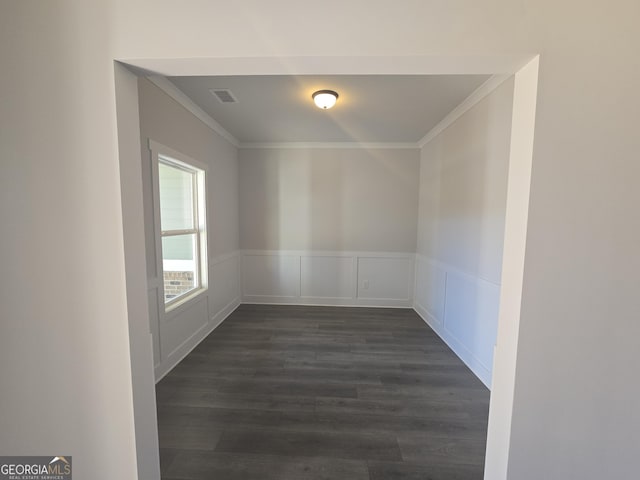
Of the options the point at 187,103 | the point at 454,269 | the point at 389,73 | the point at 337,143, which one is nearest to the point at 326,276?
the point at 454,269

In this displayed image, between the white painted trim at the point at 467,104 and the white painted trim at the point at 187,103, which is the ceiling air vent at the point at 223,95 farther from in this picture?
the white painted trim at the point at 467,104

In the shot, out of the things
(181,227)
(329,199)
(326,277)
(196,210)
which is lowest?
(326,277)

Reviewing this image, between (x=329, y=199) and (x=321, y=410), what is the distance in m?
2.86

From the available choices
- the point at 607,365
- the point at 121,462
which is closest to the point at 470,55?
the point at 607,365

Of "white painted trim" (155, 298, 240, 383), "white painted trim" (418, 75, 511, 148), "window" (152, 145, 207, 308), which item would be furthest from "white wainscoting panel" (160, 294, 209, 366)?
"white painted trim" (418, 75, 511, 148)

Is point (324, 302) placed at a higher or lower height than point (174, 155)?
lower

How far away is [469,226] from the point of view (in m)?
2.39

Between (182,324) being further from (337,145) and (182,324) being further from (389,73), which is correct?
(337,145)

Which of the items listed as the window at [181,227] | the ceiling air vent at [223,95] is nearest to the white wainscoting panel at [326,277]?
the window at [181,227]

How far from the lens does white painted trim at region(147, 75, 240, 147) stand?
2.04m

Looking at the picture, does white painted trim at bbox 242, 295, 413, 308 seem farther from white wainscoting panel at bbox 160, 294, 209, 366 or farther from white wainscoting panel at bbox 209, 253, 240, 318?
white wainscoting panel at bbox 160, 294, 209, 366

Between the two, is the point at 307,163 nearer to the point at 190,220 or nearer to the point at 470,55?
the point at 190,220

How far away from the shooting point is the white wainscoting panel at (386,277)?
3.93 metres

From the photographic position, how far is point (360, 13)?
0.84 metres
